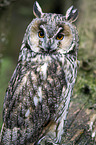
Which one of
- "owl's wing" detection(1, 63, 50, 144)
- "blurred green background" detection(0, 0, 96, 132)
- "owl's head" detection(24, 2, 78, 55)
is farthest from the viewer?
"blurred green background" detection(0, 0, 96, 132)

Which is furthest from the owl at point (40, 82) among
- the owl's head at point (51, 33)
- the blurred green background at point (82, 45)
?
the blurred green background at point (82, 45)

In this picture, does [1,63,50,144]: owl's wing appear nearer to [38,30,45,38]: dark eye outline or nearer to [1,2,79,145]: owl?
[1,2,79,145]: owl

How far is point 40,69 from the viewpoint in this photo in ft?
6.39

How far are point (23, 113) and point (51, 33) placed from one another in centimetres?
72

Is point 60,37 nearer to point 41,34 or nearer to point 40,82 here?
point 41,34

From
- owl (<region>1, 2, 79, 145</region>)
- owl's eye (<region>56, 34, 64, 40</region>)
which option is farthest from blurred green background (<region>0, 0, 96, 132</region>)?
owl's eye (<region>56, 34, 64, 40</region>)

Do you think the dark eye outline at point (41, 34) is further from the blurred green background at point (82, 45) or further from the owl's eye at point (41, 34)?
the blurred green background at point (82, 45)

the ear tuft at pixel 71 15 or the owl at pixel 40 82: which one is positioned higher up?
the ear tuft at pixel 71 15

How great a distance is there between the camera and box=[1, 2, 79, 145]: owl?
6.09ft

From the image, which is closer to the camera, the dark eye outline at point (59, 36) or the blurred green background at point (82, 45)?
the dark eye outline at point (59, 36)

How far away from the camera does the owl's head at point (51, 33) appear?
70.1 inches

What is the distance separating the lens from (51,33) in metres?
1.77

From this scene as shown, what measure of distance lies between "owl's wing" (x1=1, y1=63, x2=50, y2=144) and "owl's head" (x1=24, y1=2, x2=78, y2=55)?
11.0 inches

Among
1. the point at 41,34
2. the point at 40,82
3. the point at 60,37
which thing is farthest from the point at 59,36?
the point at 40,82
